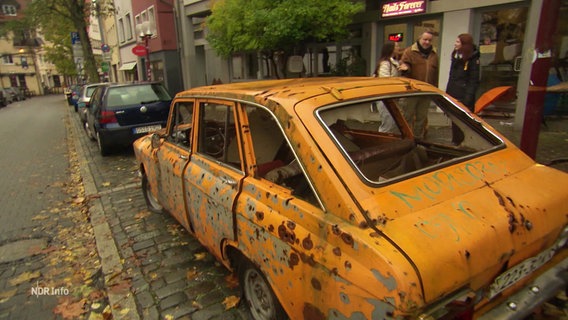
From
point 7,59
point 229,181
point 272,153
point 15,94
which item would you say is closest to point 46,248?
point 229,181

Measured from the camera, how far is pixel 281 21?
9281 mm

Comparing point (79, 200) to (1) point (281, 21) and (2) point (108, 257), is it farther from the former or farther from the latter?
(1) point (281, 21)

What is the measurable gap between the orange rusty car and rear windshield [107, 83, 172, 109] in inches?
230

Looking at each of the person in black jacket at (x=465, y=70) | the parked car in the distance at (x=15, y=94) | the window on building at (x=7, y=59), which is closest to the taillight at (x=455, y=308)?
the person in black jacket at (x=465, y=70)

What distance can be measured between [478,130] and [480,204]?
41.3 inches

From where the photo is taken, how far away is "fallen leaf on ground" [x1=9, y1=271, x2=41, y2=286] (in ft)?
12.0

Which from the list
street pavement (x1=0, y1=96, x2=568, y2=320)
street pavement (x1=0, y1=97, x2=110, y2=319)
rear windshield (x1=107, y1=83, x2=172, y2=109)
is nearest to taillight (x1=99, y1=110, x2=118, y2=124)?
rear windshield (x1=107, y1=83, x2=172, y2=109)

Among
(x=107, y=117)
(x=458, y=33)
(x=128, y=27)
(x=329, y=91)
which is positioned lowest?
(x=107, y=117)

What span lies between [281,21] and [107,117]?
4674mm

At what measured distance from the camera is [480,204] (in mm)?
1979

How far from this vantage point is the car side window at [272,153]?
255cm

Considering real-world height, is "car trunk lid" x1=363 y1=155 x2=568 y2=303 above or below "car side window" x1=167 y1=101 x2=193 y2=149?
below

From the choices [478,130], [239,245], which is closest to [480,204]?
[478,130]

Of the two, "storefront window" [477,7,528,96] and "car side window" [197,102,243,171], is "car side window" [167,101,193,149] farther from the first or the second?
"storefront window" [477,7,528,96]
